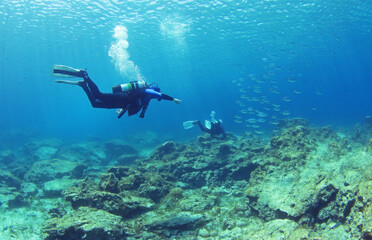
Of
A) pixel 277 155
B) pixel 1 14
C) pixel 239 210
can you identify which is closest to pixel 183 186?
pixel 239 210

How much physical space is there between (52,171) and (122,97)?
931cm

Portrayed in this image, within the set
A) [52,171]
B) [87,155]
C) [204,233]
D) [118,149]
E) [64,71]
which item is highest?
[64,71]

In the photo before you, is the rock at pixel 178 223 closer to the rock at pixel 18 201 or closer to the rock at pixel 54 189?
the rock at pixel 54 189

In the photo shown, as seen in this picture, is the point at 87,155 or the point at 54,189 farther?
the point at 87,155

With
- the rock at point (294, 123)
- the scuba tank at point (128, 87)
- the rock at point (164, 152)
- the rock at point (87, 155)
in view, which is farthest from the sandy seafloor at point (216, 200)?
the rock at point (294, 123)

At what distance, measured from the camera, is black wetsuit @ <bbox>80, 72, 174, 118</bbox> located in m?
6.79

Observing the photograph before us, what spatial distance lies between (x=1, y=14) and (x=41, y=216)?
84.2 ft

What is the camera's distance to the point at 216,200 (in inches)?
300

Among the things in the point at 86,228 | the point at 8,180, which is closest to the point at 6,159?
the point at 8,180

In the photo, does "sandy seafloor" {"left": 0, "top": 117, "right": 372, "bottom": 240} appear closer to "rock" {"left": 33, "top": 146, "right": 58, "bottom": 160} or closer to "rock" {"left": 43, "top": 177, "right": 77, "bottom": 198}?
"rock" {"left": 43, "top": 177, "right": 77, "bottom": 198}

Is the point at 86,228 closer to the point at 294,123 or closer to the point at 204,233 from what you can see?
the point at 204,233

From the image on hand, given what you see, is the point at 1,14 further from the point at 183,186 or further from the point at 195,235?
the point at 195,235

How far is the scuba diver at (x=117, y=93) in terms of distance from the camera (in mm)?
6785

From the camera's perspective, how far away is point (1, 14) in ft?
76.9
